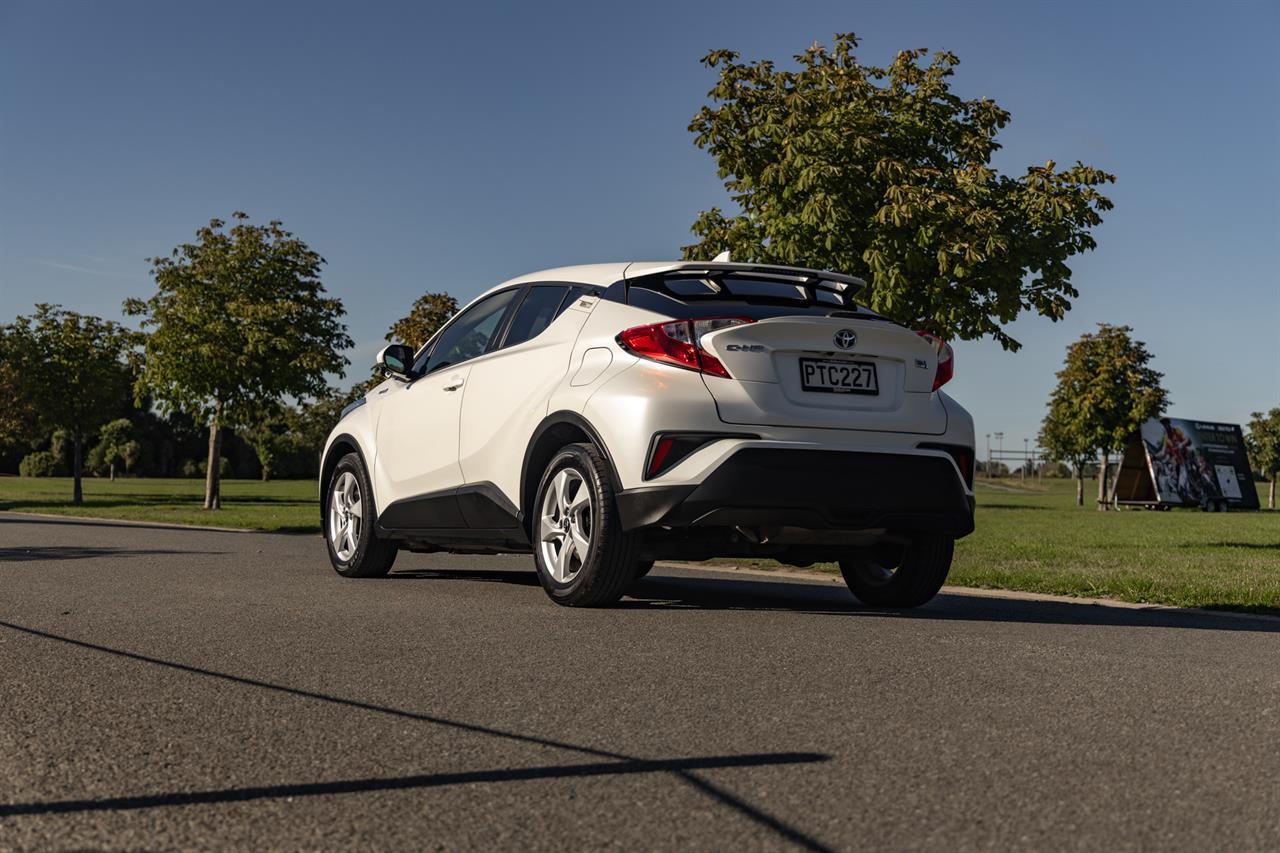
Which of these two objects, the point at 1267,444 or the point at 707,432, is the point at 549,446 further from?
the point at 1267,444

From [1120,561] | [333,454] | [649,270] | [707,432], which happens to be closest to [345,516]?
[333,454]

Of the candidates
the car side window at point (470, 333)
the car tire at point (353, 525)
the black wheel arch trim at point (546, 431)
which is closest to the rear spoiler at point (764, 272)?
the black wheel arch trim at point (546, 431)

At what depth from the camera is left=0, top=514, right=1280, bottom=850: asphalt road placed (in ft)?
9.39

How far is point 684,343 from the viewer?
6.19m

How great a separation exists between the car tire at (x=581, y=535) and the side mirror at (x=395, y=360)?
6.68 feet

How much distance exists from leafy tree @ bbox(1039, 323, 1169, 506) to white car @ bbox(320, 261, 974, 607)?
51.4 metres

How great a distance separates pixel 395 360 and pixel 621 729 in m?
5.20

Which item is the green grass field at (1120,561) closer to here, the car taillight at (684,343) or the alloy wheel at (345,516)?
the car taillight at (684,343)

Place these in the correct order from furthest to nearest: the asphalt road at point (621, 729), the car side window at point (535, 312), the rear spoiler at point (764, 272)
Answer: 1. the car side window at point (535, 312)
2. the rear spoiler at point (764, 272)
3. the asphalt road at point (621, 729)

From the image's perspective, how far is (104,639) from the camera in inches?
220

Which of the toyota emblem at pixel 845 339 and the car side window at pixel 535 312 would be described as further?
the car side window at pixel 535 312

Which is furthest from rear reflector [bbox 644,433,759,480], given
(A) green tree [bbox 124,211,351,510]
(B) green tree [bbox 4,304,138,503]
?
(B) green tree [bbox 4,304,138,503]

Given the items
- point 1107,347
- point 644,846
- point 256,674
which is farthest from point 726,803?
point 1107,347

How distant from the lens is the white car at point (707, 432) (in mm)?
6109
